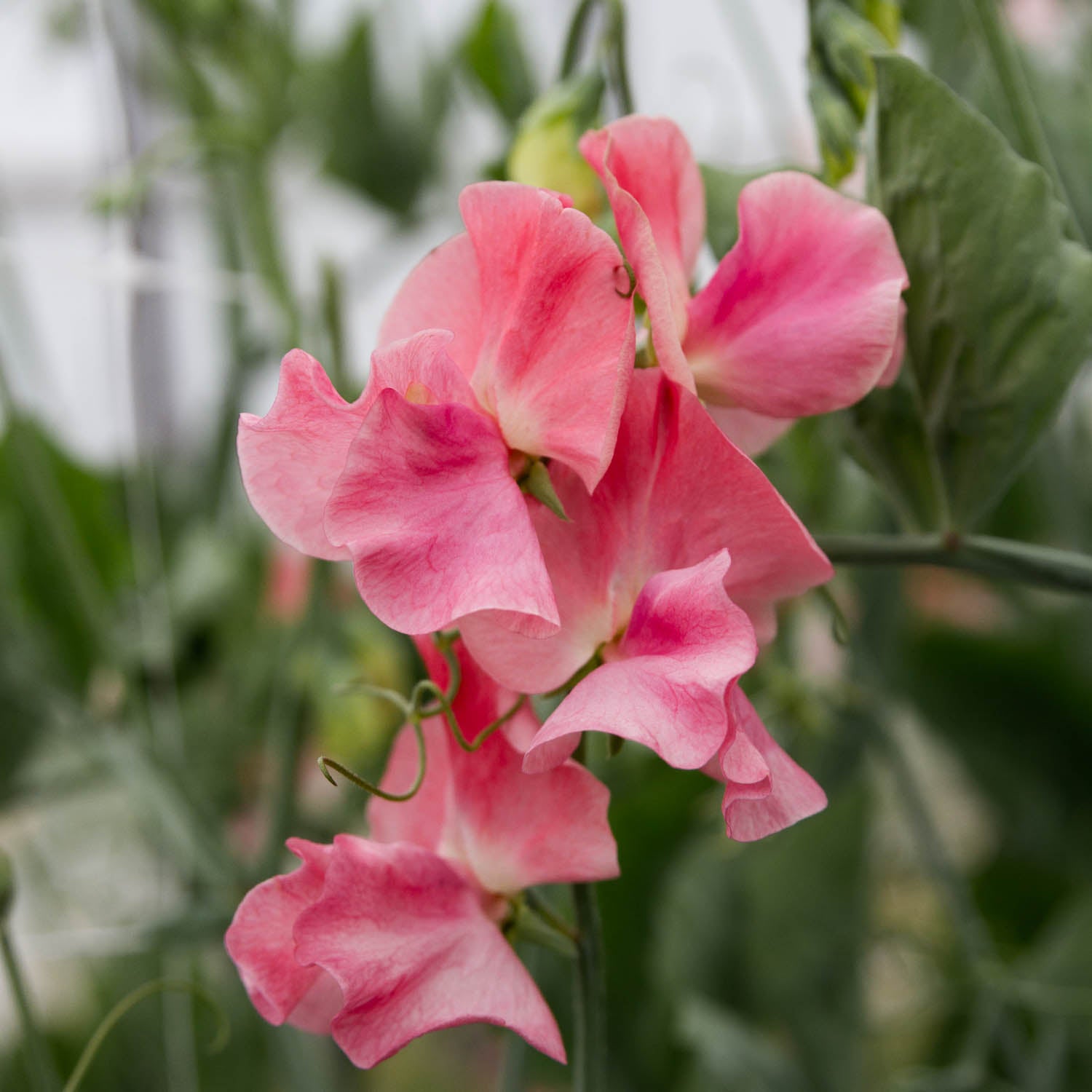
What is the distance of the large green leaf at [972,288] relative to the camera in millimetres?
250

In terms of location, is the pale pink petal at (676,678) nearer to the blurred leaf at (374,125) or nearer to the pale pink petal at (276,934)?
the pale pink petal at (276,934)

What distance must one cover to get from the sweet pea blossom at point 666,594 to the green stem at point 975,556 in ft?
0.11

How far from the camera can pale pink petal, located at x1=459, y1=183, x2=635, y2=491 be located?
201 millimetres

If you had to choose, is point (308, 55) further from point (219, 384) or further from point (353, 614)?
point (353, 614)

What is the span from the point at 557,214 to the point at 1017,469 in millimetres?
148

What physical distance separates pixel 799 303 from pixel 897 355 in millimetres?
40

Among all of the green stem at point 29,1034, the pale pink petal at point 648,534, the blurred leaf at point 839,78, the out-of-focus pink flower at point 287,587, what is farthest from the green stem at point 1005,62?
the out-of-focus pink flower at point 287,587

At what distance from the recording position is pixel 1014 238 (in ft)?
0.85

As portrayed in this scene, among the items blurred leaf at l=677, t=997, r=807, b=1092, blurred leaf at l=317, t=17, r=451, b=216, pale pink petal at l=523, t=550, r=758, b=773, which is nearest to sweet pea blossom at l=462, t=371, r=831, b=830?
pale pink petal at l=523, t=550, r=758, b=773

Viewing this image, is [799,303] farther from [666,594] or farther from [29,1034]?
[29,1034]

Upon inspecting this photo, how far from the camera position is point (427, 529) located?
0.65ft

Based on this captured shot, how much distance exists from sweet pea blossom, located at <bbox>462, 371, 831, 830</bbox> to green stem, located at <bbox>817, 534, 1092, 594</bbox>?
0.11 ft

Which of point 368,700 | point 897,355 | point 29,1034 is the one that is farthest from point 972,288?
point 368,700

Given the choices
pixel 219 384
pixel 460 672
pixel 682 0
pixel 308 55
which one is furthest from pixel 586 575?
pixel 682 0
